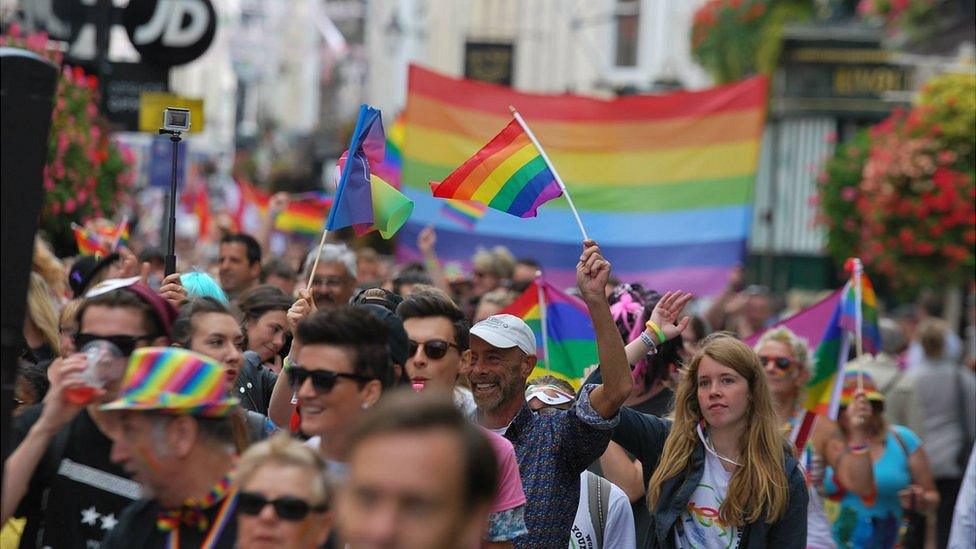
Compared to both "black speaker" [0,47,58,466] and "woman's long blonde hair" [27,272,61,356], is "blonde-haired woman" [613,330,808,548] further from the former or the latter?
"black speaker" [0,47,58,466]

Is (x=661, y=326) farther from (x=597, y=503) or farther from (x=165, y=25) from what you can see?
(x=165, y=25)

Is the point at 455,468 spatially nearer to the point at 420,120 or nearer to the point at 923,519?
the point at 923,519

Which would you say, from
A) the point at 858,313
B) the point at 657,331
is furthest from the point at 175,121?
the point at 858,313

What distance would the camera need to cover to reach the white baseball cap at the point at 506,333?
5758mm

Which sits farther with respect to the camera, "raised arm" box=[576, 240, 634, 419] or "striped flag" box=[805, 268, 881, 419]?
"striped flag" box=[805, 268, 881, 419]

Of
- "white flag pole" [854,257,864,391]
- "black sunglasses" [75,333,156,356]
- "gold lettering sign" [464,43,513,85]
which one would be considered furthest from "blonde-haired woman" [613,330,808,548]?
"gold lettering sign" [464,43,513,85]

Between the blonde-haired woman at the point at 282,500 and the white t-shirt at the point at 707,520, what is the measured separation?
2.42 metres

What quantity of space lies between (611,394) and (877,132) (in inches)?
469

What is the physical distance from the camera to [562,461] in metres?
5.53

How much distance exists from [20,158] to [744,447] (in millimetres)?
3040

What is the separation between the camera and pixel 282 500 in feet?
11.9

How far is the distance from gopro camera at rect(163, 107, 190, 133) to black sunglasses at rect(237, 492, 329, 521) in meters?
2.94

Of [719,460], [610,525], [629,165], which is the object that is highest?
[629,165]

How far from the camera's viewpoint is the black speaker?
3.74 metres
